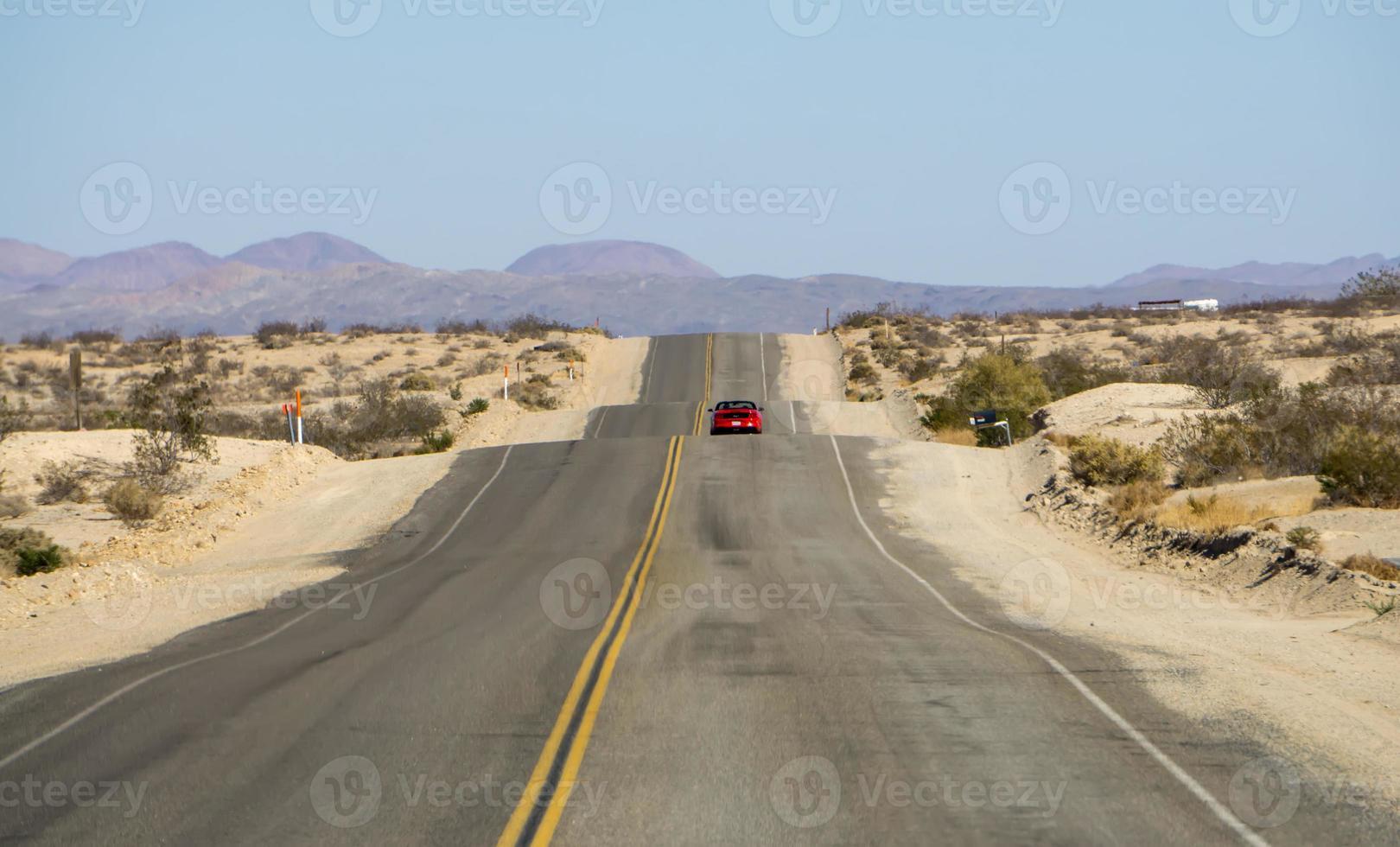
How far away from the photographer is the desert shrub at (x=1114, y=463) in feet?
90.1

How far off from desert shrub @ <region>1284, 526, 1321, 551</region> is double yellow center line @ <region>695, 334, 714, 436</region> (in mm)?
28116

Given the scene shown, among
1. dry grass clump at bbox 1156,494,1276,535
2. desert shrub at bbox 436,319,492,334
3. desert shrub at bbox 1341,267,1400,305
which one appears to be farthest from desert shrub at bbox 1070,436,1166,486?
desert shrub at bbox 436,319,492,334

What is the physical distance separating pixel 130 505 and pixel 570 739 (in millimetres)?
22512

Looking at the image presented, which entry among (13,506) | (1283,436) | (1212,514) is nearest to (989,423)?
(1283,436)

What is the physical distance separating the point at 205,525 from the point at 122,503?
291 centimetres

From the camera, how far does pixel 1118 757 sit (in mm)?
9234

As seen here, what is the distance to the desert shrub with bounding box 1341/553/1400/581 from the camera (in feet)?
52.4

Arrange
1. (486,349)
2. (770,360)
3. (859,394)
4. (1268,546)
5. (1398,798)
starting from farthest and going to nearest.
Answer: (486,349) < (770,360) < (859,394) < (1268,546) < (1398,798)

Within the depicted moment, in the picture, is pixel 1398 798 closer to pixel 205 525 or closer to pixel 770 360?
pixel 205 525

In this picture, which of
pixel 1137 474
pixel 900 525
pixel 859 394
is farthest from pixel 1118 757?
pixel 859 394

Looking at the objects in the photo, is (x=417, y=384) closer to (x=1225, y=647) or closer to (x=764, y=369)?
(x=764, y=369)

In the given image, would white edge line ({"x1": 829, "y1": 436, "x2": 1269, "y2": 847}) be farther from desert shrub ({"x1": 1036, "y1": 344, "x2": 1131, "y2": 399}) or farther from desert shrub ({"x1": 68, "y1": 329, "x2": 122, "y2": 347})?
desert shrub ({"x1": 68, "y1": 329, "x2": 122, "y2": 347})

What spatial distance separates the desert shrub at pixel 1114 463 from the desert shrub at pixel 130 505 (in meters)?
22.5

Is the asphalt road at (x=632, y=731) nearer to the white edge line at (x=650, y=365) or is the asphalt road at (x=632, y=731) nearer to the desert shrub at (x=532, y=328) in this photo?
the white edge line at (x=650, y=365)
